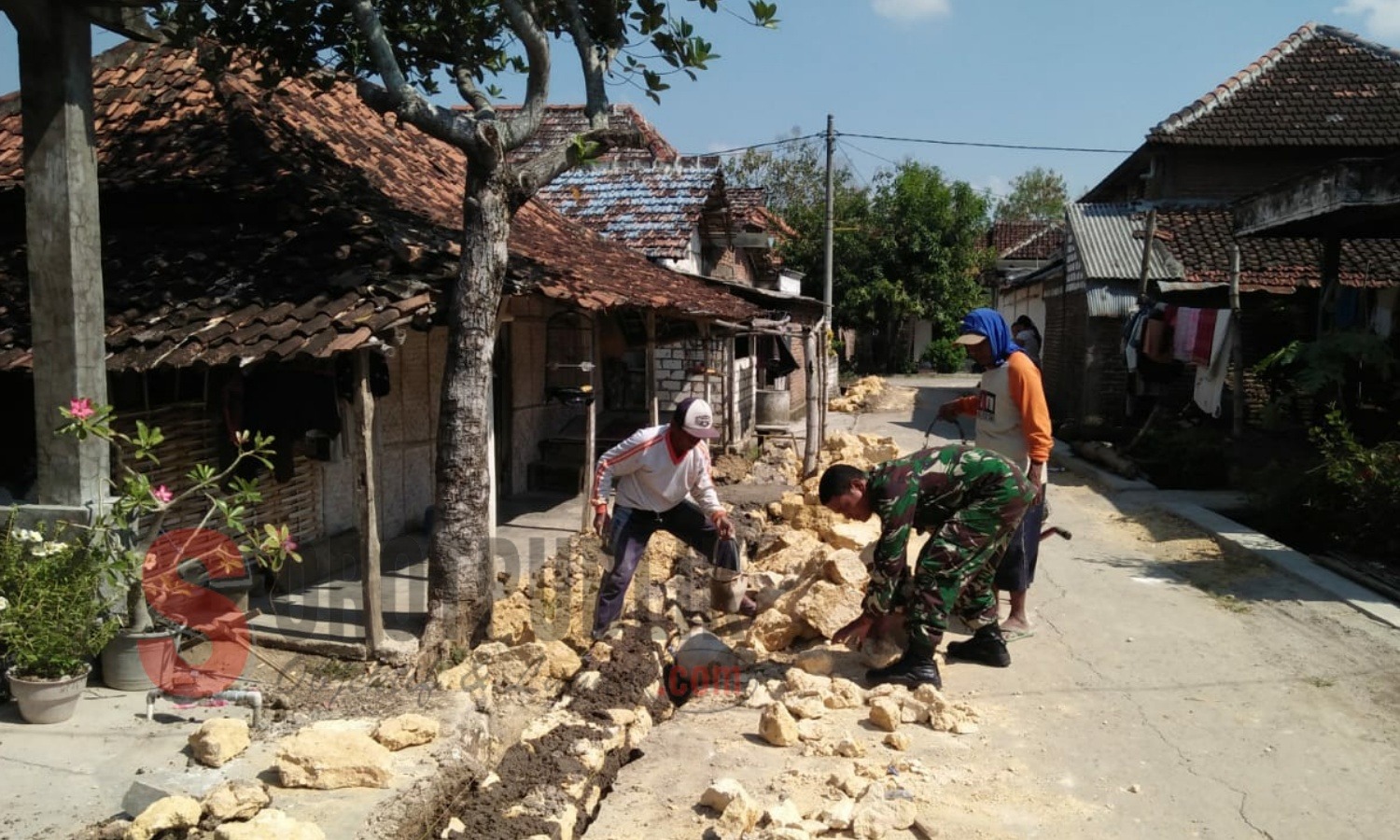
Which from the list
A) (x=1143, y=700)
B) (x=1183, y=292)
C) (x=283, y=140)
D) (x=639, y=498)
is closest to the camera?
(x=1143, y=700)

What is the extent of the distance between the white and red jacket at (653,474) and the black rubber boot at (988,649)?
1.69 m

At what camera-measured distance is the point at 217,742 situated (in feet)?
13.0

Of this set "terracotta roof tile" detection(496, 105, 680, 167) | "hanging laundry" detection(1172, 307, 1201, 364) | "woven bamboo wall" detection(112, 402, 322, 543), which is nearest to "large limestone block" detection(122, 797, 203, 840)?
"woven bamboo wall" detection(112, 402, 322, 543)

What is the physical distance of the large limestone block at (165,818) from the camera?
3.25 meters

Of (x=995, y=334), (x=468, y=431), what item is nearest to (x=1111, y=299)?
(x=995, y=334)

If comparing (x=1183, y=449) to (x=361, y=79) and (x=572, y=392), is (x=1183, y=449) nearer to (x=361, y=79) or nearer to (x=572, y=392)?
(x=572, y=392)

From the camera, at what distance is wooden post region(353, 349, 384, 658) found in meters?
5.55

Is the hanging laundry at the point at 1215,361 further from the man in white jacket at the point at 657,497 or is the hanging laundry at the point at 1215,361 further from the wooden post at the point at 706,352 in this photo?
the man in white jacket at the point at 657,497

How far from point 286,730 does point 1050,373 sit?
18.2 meters

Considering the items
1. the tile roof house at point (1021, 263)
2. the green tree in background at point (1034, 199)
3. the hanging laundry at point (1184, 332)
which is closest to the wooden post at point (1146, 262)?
the hanging laundry at point (1184, 332)

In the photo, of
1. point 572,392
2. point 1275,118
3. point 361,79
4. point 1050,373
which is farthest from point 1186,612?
point 1275,118

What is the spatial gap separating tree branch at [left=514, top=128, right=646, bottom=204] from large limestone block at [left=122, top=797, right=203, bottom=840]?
385cm

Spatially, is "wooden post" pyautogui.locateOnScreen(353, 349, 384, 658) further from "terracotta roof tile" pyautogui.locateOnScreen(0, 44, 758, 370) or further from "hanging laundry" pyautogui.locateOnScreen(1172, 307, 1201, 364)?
"hanging laundry" pyautogui.locateOnScreen(1172, 307, 1201, 364)

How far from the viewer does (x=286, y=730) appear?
4.44 meters
